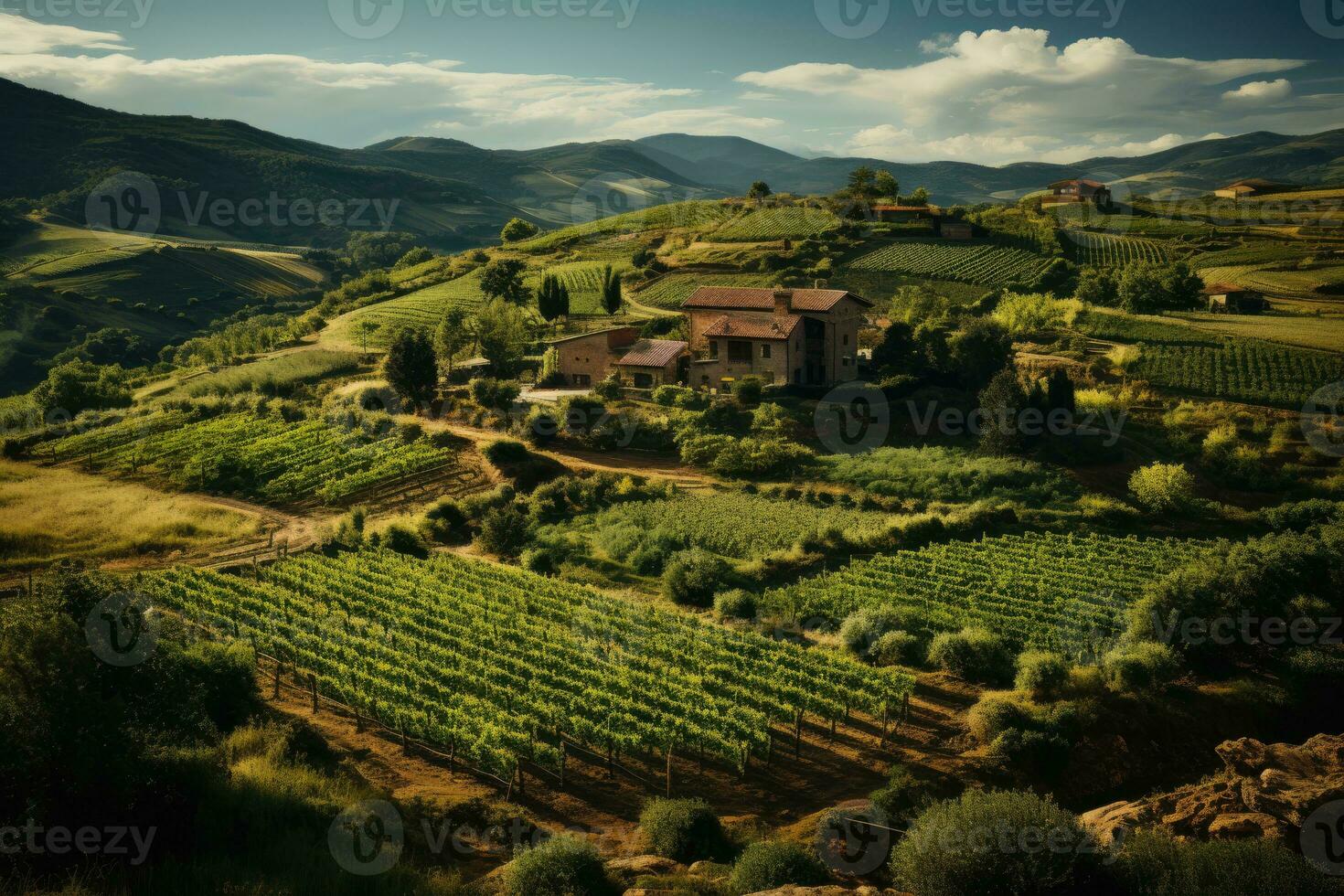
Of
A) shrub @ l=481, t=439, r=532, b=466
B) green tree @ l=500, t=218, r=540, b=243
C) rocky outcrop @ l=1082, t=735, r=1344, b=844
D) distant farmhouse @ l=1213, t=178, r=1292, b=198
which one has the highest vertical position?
distant farmhouse @ l=1213, t=178, r=1292, b=198

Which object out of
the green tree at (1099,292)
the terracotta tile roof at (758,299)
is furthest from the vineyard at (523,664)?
the green tree at (1099,292)

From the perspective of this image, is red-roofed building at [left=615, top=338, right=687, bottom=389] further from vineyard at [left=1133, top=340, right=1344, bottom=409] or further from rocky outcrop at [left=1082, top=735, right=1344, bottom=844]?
rocky outcrop at [left=1082, top=735, right=1344, bottom=844]

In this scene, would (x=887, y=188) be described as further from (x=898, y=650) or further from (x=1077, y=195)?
(x=898, y=650)

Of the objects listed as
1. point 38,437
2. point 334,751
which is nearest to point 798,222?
point 38,437

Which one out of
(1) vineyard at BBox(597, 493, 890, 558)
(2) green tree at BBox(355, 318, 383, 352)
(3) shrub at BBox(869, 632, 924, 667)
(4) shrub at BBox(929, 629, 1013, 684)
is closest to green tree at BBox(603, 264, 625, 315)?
(2) green tree at BBox(355, 318, 383, 352)

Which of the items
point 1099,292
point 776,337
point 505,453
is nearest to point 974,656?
point 505,453

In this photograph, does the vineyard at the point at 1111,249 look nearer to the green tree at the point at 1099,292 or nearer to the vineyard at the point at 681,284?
the green tree at the point at 1099,292
